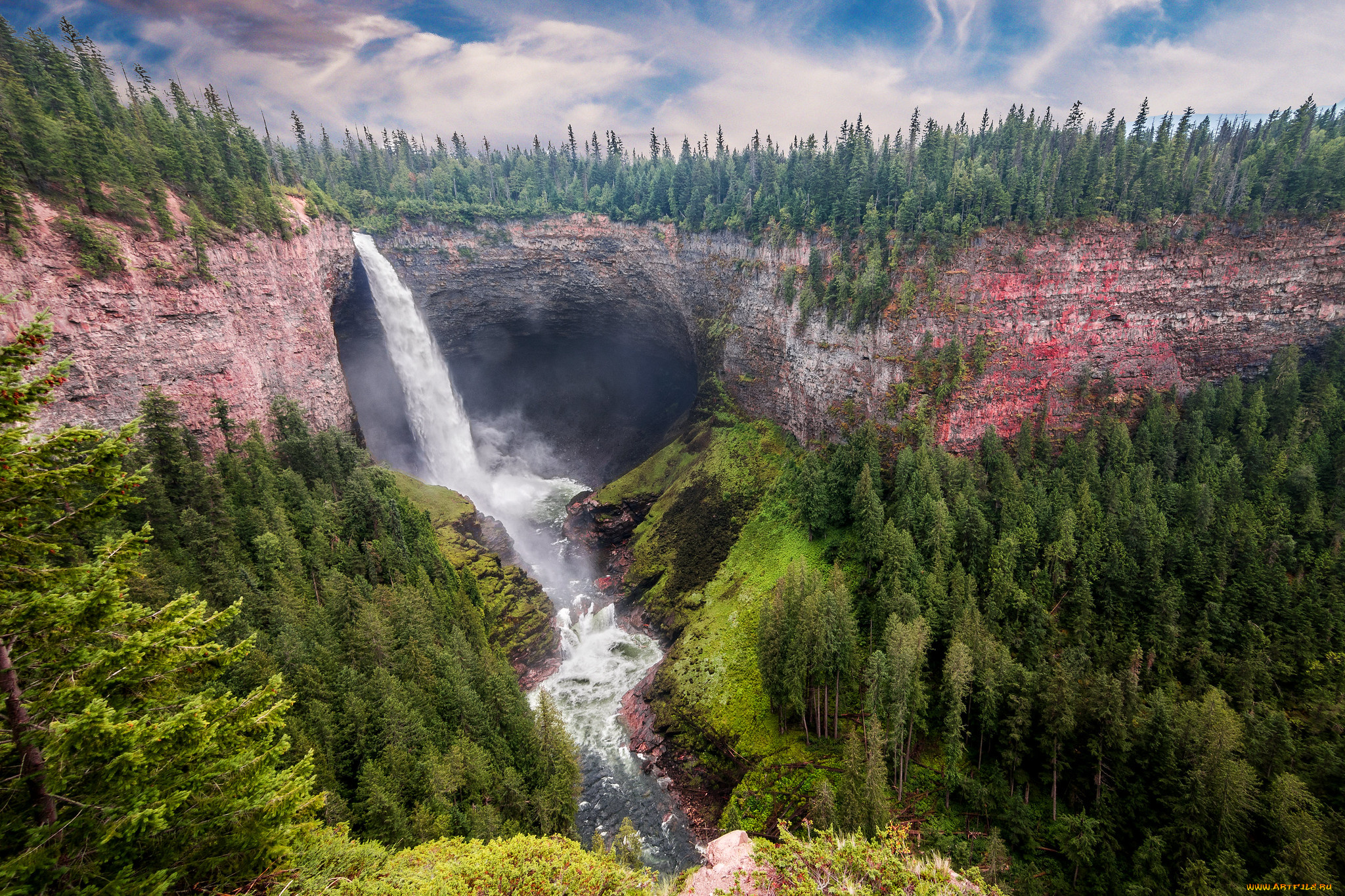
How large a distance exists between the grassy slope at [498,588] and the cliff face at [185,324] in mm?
14379

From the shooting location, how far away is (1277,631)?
3625 cm

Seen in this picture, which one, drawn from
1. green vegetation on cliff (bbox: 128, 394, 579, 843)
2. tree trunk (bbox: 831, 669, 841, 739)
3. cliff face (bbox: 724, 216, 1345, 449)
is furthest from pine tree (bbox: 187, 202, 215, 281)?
cliff face (bbox: 724, 216, 1345, 449)

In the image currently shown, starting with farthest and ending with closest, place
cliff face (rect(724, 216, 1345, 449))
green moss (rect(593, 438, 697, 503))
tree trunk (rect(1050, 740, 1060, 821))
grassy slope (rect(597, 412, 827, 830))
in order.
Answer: green moss (rect(593, 438, 697, 503))
cliff face (rect(724, 216, 1345, 449))
grassy slope (rect(597, 412, 827, 830))
tree trunk (rect(1050, 740, 1060, 821))

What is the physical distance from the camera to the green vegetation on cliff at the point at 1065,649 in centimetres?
2816

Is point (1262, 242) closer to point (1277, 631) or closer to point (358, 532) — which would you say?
point (1277, 631)

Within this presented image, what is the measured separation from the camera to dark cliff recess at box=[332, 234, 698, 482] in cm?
8356

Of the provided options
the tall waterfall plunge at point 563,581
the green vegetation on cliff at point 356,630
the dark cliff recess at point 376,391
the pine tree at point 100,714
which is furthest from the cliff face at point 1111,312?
the dark cliff recess at point 376,391

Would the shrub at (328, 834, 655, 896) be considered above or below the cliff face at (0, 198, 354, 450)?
below

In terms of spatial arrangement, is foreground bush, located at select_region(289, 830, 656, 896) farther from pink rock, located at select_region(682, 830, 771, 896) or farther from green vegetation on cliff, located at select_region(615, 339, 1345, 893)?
green vegetation on cliff, located at select_region(615, 339, 1345, 893)

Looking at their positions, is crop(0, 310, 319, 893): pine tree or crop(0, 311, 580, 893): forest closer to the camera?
crop(0, 310, 319, 893): pine tree

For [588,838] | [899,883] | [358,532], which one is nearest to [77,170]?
[358,532]

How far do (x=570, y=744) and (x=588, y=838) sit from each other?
7.65 metres

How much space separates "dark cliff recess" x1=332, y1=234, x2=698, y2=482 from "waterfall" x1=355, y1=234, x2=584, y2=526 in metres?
2.73

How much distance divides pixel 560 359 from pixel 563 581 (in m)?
42.5
